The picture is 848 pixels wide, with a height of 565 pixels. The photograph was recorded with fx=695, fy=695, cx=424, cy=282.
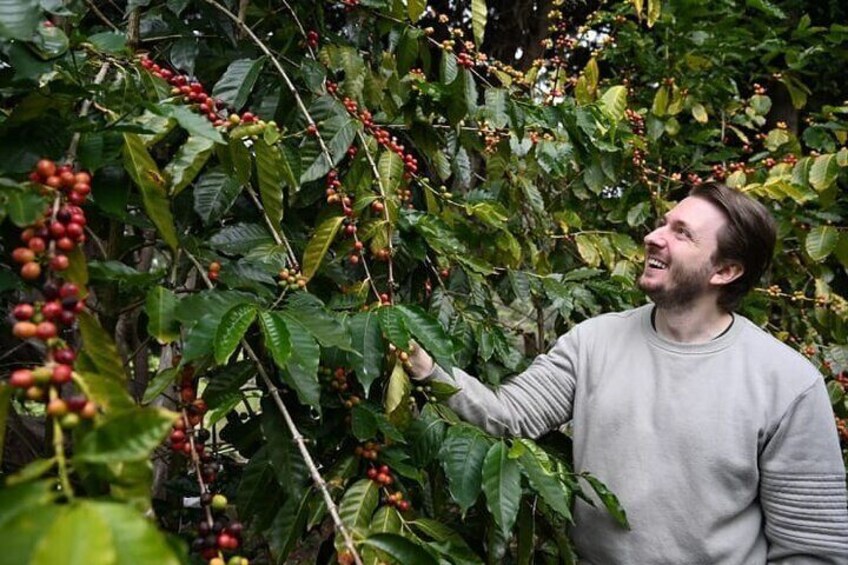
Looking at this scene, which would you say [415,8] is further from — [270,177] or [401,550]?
[401,550]

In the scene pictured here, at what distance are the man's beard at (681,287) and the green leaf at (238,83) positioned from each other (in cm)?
106

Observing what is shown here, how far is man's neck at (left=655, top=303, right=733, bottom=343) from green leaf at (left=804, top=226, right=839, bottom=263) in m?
1.09

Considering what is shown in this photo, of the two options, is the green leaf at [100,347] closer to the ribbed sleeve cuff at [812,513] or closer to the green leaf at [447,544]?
the green leaf at [447,544]

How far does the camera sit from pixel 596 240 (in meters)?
2.51

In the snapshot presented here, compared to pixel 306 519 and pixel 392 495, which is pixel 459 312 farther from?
pixel 306 519

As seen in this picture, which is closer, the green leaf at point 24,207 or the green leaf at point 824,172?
the green leaf at point 24,207

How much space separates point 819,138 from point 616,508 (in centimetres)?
Answer: 218

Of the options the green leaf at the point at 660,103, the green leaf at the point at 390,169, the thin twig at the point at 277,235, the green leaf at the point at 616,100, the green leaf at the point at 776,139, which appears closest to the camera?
the thin twig at the point at 277,235

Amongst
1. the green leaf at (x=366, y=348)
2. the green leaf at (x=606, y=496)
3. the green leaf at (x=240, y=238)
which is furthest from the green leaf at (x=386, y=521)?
the green leaf at (x=240, y=238)

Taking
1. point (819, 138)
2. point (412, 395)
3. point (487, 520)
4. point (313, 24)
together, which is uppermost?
point (313, 24)

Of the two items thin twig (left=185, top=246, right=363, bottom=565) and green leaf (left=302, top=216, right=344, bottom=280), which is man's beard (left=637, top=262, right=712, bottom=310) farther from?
thin twig (left=185, top=246, right=363, bottom=565)

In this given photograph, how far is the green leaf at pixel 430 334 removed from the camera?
1170 mm

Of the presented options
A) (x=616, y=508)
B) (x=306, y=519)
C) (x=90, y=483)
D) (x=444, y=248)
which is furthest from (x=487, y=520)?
(x=90, y=483)

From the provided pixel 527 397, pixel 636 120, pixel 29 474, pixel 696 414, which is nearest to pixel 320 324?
pixel 29 474
